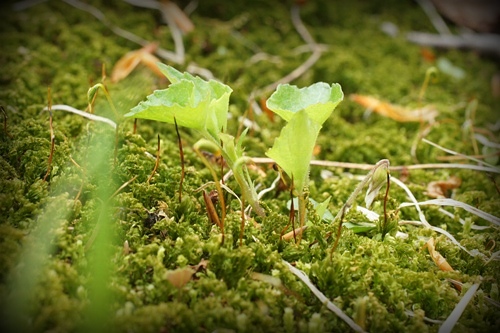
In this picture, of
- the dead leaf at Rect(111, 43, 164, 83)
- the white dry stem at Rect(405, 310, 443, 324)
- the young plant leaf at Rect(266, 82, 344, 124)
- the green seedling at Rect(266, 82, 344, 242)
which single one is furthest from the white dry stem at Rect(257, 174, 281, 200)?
the dead leaf at Rect(111, 43, 164, 83)

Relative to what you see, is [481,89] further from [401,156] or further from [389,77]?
[401,156]

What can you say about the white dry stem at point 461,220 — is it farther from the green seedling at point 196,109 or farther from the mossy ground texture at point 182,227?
the green seedling at point 196,109

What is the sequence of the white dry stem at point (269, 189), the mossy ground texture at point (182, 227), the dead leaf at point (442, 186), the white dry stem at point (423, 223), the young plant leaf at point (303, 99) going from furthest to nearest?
the dead leaf at point (442, 186) < the white dry stem at point (269, 189) < the white dry stem at point (423, 223) < the young plant leaf at point (303, 99) < the mossy ground texture at point (182, 227)

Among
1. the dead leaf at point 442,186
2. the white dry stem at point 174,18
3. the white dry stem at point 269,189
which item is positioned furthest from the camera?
the white dry stem at point 174,18

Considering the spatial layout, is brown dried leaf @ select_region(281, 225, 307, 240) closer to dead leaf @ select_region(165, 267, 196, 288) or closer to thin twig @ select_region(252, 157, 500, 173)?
dead leaf @ select_region(165, 267, 196, 288)

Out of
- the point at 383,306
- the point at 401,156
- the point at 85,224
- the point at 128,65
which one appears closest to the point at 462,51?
the point at 401,156

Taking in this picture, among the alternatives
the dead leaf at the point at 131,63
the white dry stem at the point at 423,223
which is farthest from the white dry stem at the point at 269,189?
the dead leaf at the point at 131,63

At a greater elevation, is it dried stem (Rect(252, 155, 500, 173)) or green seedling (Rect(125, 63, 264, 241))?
green seedling (Rect(125, 63, 264, 241))
